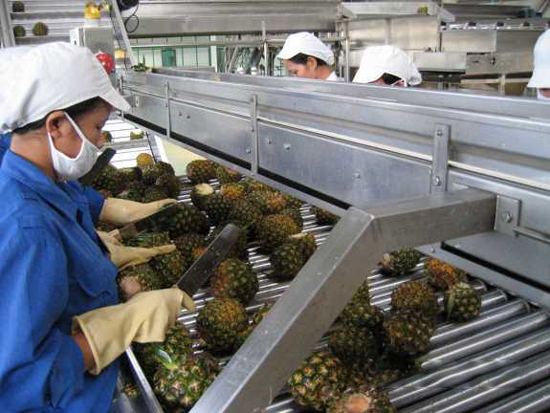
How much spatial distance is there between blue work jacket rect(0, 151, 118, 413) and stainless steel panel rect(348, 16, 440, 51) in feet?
17.3

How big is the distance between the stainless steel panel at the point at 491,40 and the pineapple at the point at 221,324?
4.19 m

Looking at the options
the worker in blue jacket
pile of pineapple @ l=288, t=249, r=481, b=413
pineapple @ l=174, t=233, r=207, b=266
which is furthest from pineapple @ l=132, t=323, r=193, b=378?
pineapple @ l=174, t=233, r=207, b=266

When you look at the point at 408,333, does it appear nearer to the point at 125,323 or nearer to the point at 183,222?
the point at 125,323

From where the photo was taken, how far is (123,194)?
11.3 feet

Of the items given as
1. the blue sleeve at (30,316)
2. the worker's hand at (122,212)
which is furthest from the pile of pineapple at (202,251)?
the blue sleeve at (30,316)

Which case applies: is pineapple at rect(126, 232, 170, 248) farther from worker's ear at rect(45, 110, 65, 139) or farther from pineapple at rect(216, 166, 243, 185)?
worker's ear at rect(45, 110, 65, 139)

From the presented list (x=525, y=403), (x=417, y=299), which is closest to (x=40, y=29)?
(x=417, y=299)

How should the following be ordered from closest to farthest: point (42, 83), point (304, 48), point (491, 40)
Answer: point (42, 83) → point (304, 48) → point (491, 40)

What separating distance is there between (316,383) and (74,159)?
99 centimetres

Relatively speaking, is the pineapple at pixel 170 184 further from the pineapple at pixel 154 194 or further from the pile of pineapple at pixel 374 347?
the pile of pineapple at pixel 374 347

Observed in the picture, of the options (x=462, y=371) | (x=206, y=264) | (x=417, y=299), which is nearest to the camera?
(x=462, y=371)

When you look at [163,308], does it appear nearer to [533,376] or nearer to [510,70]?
[533,376]

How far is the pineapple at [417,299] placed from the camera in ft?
6.58

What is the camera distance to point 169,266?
7.82 feet
